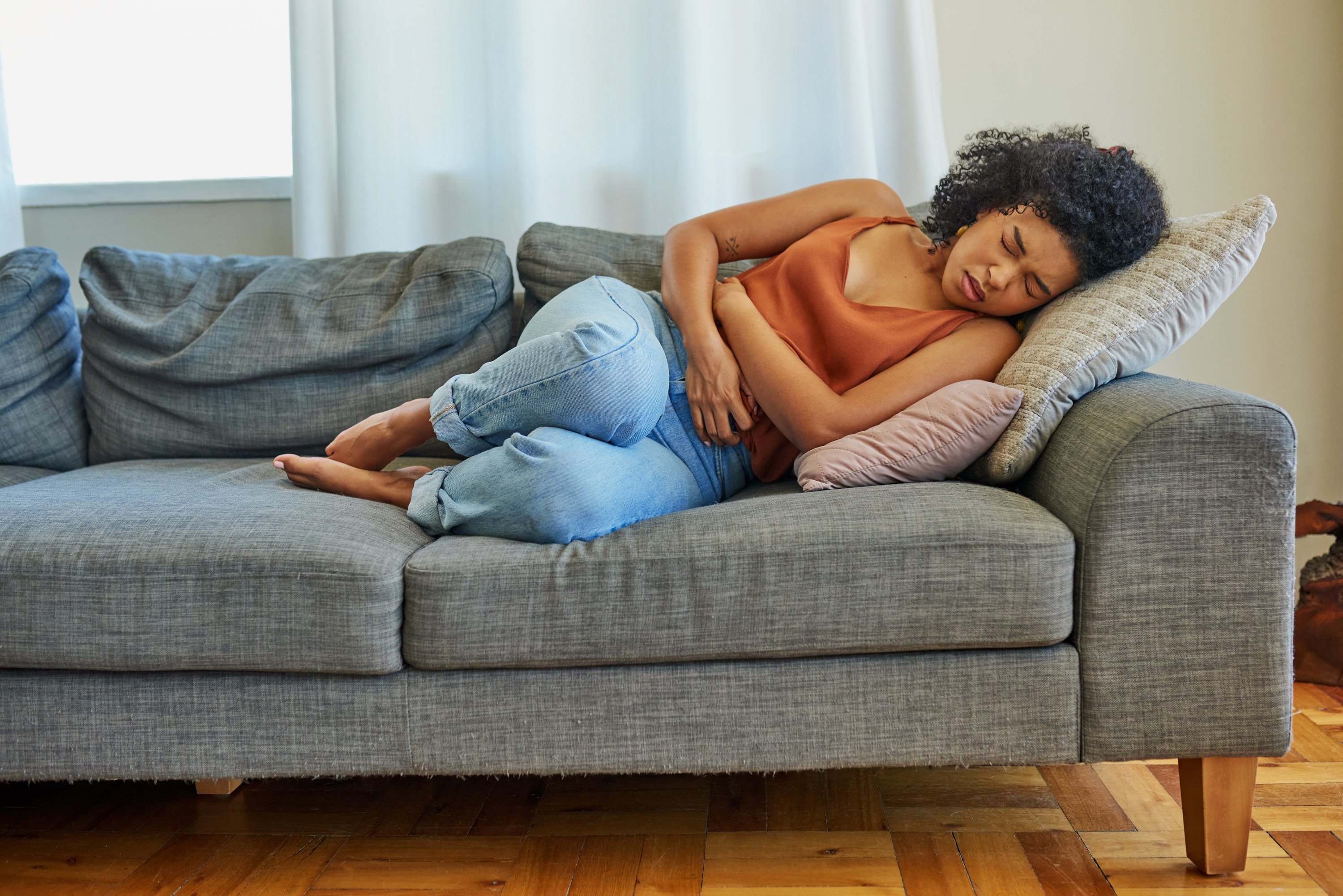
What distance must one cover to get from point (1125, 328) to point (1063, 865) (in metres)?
0.68

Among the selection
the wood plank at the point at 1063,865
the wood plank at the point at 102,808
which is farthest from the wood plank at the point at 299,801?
the wood plank at the point at 1063,865

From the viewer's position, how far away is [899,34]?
80.4 inches

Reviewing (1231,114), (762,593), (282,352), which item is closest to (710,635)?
(762,593)

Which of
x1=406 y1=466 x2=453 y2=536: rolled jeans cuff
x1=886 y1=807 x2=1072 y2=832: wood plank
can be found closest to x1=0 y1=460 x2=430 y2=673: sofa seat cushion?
x1=406 y1=466 x2=453 y2=536: rolled jeans cuff

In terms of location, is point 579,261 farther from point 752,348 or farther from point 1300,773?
point 1300,773

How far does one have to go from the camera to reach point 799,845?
3.82ft

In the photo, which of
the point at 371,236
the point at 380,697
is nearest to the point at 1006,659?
the point at 380,697

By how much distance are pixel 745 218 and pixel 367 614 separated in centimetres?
93

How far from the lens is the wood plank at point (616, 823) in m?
1.21

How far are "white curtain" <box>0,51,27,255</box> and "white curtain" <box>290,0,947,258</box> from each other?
0.75 meters

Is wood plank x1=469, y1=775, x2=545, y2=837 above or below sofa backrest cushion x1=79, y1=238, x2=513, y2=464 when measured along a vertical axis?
below

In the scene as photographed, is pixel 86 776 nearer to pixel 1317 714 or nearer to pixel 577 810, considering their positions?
pixel 577 810

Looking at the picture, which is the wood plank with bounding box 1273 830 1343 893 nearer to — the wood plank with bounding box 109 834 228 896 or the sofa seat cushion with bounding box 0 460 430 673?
the sofa seat cushion with bounding box 0 460 430 673

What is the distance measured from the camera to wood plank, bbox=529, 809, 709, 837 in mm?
1205
